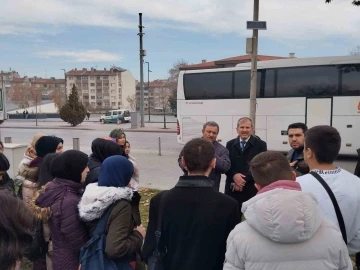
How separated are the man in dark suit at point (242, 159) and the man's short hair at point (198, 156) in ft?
7.56

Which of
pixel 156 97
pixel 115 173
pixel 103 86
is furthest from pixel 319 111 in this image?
pixel 103 86

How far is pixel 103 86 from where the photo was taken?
384 feet

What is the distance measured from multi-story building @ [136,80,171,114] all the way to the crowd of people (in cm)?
5121

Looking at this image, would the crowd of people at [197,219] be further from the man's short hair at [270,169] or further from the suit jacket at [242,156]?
the suit jacket at [242,156]

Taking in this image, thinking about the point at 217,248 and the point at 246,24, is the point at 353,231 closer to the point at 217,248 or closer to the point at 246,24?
the point at 217,248

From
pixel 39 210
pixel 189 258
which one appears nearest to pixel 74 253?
pixel 39 210

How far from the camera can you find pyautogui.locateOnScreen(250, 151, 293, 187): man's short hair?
2.22 metres

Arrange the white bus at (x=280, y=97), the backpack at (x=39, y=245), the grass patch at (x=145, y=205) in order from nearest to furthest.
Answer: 1. the backpack at (x=39, y=245)
2. the grass patch at (x=145, y=205)
3. the white bus at (x=280, y=97)

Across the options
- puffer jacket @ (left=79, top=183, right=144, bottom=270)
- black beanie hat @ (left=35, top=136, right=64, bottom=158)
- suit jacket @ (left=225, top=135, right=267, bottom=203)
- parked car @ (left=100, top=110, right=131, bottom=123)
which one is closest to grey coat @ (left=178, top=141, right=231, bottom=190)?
suit jacket @ (left=225, top=135, right=267, bottom=203)

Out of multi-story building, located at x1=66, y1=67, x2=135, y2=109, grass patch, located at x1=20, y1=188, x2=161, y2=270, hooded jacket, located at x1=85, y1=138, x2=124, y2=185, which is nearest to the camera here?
hooded jacket, located at x1=85, y1=138, x2=124, y2=185

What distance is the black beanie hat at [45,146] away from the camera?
441 cm

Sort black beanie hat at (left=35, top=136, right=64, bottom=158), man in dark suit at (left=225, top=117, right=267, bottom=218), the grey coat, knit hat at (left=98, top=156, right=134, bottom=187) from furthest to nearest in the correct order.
→ 1. man in dark suit at (left=225, top=117, right=267, bottom=218)
2. the grey coat
3. black beanie hat at (left=35, top=136, right=64, bottom=158)
4. knit hat at (left=98, top=156, right=134, bottom=187)

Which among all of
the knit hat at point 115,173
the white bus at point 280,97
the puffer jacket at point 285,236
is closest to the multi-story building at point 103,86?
the white bus at point 280,97

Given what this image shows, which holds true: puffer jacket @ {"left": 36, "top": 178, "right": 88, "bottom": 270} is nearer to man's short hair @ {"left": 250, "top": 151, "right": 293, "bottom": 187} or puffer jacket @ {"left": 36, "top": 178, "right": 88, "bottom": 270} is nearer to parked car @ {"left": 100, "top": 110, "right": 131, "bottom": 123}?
man's short hair @ {"left": 250, "top": 151, "right": 293, "bottom": 187}
